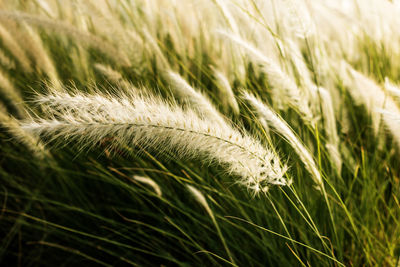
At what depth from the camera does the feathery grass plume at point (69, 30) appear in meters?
1.24

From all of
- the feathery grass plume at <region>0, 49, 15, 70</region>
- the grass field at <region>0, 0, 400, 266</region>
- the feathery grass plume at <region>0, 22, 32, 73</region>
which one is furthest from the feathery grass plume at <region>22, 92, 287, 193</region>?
the feathery grass plume at <region>0, 49, 15, 70</region>

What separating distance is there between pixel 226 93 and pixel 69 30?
2.37 feet

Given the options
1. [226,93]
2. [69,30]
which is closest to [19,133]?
[69,30]

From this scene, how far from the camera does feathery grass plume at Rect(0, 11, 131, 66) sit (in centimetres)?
124

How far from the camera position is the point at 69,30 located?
1320 millimetres

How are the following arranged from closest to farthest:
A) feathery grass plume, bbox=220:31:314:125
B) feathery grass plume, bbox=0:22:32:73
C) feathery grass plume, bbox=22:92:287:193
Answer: feathery grass plume, bbox=22:92:287:193 < feathery grass plume, bbox=220:31:314:125 < feathery grass plume, bbox=0:22:32:73

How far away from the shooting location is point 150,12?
1842 mm

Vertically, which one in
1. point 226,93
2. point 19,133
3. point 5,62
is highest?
point 5,62

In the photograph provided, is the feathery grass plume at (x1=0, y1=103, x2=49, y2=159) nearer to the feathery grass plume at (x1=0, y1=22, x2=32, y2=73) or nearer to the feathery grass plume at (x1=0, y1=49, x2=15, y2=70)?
the feathery grass plume at (x1=0, y1=22, x2=32, y2=73)

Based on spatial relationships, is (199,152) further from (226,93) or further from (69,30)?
(69,30)

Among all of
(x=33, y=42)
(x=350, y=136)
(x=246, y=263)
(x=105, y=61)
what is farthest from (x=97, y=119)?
(x=350, y=136)

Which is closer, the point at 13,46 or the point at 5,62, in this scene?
the point at 13,46

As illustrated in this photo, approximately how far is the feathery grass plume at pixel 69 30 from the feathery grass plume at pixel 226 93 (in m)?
0.46

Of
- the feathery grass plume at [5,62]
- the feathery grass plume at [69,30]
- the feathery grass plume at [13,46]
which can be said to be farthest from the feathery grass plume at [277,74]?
the feathery grass plume at [5,62]
